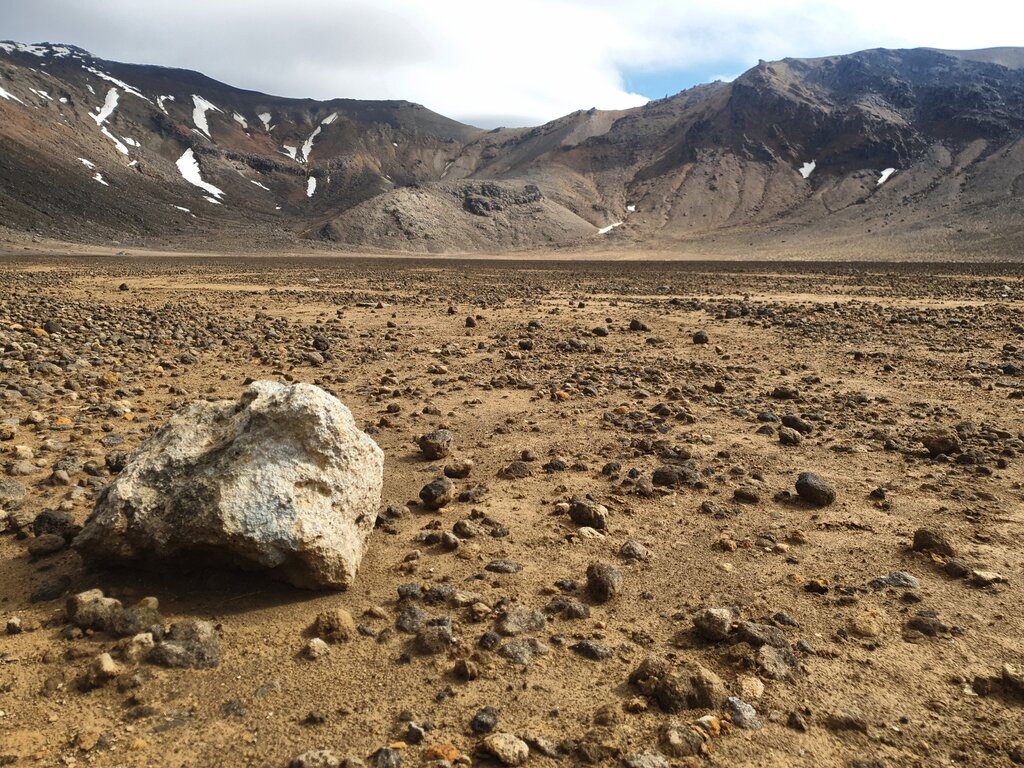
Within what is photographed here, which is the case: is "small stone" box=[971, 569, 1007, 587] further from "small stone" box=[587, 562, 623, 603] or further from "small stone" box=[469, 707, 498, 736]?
"small stone" box=[469, 707, 498, 736]

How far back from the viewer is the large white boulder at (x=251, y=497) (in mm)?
4047

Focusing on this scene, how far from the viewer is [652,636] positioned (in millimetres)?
3891

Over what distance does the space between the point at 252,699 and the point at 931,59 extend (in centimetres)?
18782

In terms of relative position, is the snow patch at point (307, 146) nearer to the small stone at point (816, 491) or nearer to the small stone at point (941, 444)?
the small stone at point (941, 444)

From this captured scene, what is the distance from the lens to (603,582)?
14.0 ft

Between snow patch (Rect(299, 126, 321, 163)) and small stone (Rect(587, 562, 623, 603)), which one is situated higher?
snow patch (Rect(299, 126, 321, 163))

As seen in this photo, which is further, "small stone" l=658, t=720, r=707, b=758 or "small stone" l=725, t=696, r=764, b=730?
"small stone" l=725, t=696, r=764, b=730

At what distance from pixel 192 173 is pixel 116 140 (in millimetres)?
14105

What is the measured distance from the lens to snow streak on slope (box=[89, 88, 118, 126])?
137m

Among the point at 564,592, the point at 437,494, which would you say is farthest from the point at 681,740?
the point at 437,494

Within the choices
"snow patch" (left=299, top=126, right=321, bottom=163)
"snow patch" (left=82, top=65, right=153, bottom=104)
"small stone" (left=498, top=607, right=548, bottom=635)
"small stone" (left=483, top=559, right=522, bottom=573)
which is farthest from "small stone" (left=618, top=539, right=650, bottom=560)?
"snow patch" (left=82, top=65, right=153, bottom=104)

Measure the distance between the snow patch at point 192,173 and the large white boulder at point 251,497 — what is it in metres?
138

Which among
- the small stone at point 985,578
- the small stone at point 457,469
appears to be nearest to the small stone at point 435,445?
the small stone at point 457,469

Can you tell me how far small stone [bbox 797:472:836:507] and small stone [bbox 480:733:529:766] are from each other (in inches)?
142
